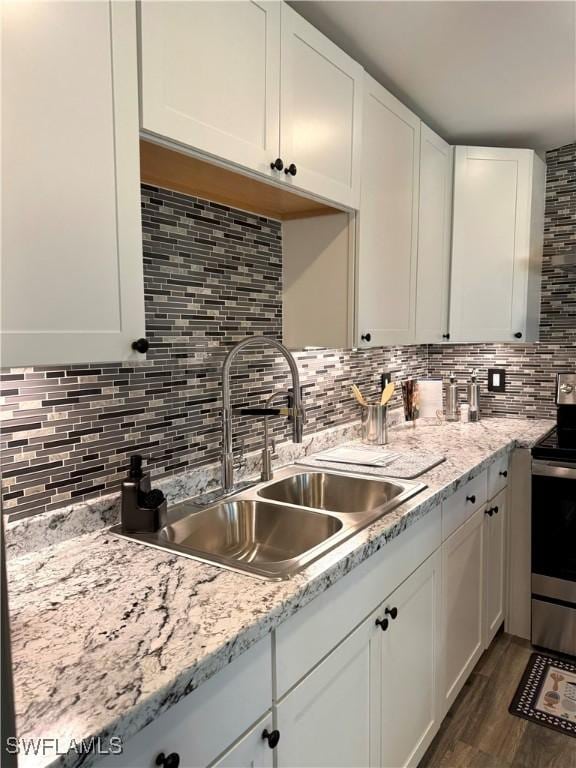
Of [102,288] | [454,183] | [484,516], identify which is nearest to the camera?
[102,288]

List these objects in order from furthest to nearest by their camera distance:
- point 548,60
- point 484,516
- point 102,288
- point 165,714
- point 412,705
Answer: point 484,516
point 548,60
point 412,705
point 102,288
point 165,714

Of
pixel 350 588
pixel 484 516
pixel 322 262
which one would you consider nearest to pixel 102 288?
pixel 350 588

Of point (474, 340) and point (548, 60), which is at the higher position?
point (548, 60)

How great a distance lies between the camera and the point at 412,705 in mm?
1562

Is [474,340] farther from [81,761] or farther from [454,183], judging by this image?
[81,761]

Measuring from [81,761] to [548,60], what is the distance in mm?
2378

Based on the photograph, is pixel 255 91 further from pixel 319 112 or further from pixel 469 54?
pixel 469 54

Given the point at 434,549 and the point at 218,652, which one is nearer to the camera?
the point at 218,652

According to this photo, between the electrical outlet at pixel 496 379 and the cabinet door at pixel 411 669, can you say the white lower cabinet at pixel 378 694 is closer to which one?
the cabinet door at pixel 411 669

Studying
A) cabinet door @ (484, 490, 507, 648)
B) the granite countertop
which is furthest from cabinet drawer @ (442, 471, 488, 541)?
the granite countertop

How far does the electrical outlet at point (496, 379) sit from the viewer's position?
2953mm

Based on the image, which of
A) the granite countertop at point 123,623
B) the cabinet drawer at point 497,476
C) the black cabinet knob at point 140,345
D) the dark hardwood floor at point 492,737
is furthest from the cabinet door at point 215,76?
the dark hardwood floor at point 492,737

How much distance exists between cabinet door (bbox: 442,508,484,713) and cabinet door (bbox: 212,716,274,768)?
0.94 meters

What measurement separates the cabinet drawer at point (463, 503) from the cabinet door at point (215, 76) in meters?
1.20
